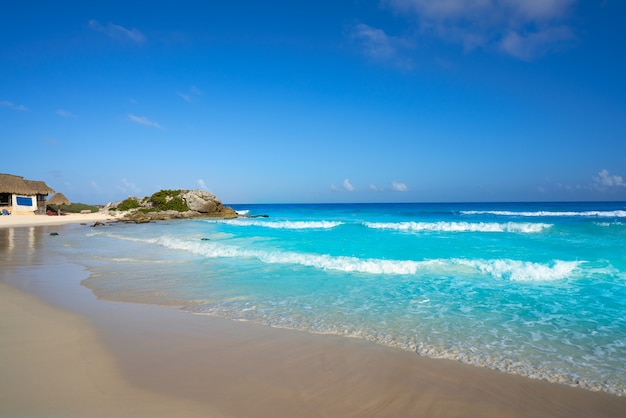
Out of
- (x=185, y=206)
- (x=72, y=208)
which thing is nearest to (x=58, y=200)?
(x=72, y=208)

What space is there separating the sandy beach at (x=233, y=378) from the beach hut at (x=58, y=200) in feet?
184

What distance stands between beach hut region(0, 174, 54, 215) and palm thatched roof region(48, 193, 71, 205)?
120cm

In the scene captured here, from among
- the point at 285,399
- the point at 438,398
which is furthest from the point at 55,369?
the point at 438,398

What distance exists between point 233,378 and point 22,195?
56.2m

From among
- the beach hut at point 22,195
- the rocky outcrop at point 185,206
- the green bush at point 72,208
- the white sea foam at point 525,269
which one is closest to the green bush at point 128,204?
the rocky outcrop at point 185,206

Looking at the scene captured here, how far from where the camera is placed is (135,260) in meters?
13.7

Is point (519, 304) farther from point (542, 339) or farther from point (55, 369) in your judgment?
point (55, 369)

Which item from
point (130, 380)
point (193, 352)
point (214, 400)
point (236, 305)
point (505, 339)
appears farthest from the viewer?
point (236, 305)

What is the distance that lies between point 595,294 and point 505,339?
4.83 m

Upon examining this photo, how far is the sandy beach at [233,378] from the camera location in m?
3.67

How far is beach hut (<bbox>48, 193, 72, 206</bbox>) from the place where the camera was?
169 feet

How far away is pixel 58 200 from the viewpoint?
171ft

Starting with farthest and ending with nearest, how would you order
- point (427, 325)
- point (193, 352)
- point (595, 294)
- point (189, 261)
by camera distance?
point (189, 261) → point (595, 294) → point (427, 325) → point (193, 352)

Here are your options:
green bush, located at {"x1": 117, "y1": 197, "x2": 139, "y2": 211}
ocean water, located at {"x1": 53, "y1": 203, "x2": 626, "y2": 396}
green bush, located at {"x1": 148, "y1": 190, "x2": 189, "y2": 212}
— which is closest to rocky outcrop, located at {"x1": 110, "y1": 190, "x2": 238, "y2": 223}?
green bush, located at {"x1": 148, "y1": 190, "x2": 189, "y2": 212}
